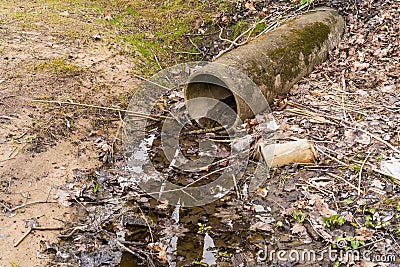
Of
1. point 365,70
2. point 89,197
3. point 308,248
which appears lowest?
point 89,197

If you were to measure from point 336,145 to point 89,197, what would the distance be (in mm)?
2894

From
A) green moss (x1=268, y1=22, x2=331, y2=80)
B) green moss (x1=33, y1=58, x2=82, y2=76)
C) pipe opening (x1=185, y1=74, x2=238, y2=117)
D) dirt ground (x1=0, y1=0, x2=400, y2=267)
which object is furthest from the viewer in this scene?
green moss (x1=33, y1=58, x2=82, y2=76)

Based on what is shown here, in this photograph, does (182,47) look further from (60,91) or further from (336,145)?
(336,145)

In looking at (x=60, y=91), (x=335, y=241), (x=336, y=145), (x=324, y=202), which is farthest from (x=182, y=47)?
(x=335, y=241)

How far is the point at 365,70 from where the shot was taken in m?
6.48

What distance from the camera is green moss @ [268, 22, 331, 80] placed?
19.8 ft

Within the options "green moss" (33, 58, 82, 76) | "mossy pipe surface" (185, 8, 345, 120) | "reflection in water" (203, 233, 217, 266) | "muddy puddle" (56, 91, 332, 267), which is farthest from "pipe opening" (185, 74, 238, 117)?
"reflection in water" (203, 233, 217, 266)

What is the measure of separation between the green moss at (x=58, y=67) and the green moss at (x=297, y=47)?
307cm

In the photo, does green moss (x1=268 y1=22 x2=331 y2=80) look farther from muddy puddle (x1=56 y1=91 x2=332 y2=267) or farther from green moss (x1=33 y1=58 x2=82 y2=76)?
green moss (x1=33 y1=58 x2=82 y2=76)

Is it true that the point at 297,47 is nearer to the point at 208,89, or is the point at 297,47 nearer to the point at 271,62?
the point at 271,62

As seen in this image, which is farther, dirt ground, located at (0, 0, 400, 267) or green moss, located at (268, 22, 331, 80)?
green moss, located at (268, 22, 331, 80)

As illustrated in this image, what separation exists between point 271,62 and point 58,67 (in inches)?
131

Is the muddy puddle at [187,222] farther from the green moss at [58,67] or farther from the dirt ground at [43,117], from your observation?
the green moss at [58,67]

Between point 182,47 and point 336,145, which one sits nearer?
point 336,145
